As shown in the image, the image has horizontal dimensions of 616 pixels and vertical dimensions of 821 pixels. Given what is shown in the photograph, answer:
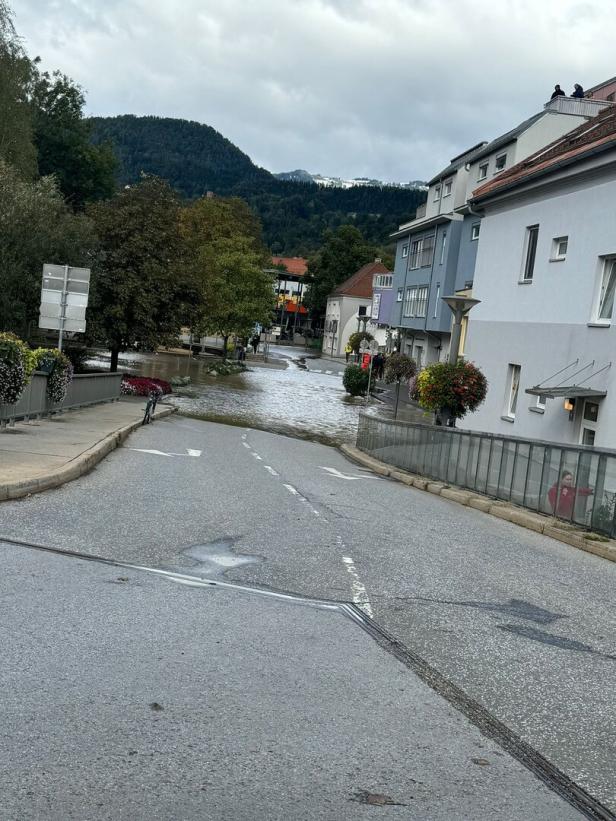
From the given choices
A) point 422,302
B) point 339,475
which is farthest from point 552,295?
point 422,302

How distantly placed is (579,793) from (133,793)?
2066 millimetres

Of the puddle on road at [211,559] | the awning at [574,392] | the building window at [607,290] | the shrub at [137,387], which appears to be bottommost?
the puddle on road at [211,559]

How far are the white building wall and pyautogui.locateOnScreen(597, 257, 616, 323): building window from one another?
0.15 metres

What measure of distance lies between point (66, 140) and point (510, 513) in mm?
91356

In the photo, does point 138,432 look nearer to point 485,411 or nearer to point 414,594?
point 485,411

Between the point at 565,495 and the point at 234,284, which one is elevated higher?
the point at 234,284

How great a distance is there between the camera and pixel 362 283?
417 ft

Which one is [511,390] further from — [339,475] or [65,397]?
[65,397]

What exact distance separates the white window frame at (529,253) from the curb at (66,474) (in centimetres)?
1265

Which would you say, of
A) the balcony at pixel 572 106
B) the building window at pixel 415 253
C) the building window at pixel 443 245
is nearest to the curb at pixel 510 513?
the balcony at pixel 572 106

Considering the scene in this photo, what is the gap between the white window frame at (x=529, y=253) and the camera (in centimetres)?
2628

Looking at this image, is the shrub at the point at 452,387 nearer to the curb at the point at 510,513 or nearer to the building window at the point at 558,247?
the curb at the point at 510,513

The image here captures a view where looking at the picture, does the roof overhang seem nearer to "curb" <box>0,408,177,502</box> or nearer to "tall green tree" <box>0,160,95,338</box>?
"tall green tree" <box>0,160,95,338</box>

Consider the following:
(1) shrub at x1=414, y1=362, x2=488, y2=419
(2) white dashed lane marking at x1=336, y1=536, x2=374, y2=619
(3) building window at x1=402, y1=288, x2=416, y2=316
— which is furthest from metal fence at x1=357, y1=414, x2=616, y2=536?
(3) building window at x1=402, y1=288, x2=416, y2=316
